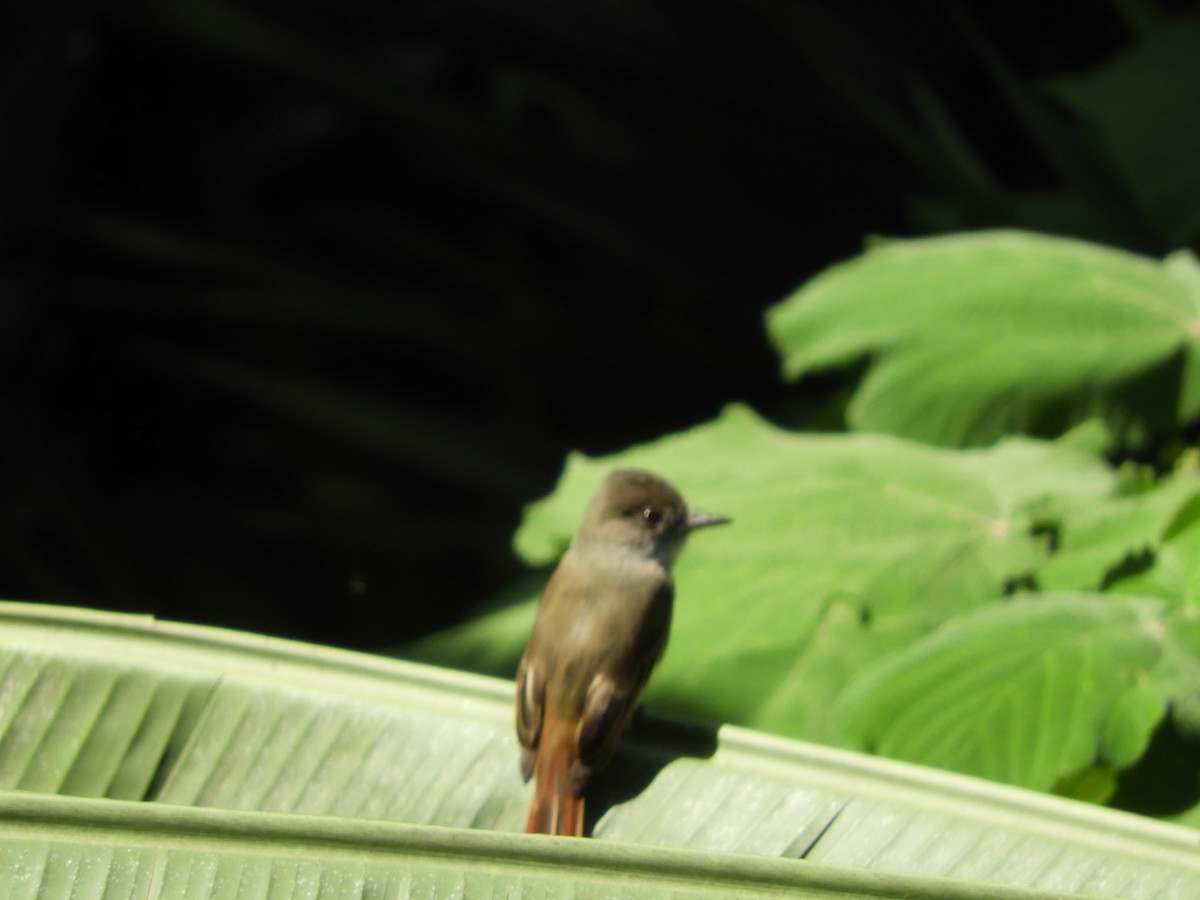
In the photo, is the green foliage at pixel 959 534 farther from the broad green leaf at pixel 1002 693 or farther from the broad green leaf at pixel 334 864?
the broad green leaf at pixel 334 864

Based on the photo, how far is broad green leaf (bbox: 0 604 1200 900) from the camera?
1190 mm

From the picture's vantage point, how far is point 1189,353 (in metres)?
2.48

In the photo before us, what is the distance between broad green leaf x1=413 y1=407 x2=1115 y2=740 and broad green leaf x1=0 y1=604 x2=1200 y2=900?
0.31 m

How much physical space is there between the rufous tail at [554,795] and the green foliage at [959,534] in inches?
12.6

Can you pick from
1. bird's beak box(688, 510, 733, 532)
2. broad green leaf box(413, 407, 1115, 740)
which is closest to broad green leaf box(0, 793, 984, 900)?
broad green leaf box(413, 407, 1115, 740)

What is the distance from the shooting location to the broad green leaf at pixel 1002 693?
1847 millimetres

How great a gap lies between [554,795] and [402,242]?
12.1ft

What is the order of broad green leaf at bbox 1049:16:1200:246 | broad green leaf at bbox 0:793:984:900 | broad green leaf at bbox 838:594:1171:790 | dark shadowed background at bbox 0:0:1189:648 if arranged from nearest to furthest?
broad green leaf at bbox 0:793:984:900 < broad green leaf at bbox 838:594:1171:790 < broad green leaf at bbox 1049:16:1200:246 < dark shadowed background at bbox 0:0:1189:648

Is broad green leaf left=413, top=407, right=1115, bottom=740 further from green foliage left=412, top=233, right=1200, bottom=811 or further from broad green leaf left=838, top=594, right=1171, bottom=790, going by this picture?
broad green leaf left=838, top=594, right=1171, bottom=790

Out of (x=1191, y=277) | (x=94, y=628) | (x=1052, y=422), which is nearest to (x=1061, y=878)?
(x=94, y=628)

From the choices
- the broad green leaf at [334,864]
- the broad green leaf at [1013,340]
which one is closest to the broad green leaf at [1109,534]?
the broad green leaf at [1013,340]

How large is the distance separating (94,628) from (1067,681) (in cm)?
126

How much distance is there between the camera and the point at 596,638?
2525 mm

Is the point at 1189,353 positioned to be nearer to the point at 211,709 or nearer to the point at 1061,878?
the point at 1061,878
